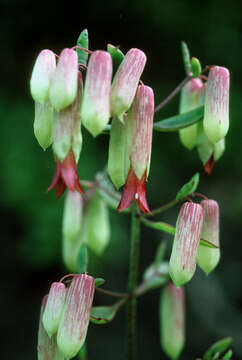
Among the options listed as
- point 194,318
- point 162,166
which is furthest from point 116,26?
point 194,318

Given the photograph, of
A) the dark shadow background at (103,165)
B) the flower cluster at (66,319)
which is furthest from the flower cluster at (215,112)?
the dark shadow background at (103,165)

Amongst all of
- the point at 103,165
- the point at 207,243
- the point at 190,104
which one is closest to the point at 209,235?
the point at 207,243

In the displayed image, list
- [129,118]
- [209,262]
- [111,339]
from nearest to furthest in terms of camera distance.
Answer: [129,118], [209,262], [111,339]

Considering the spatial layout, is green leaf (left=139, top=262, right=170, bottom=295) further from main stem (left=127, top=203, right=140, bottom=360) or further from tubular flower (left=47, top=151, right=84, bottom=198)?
tubular flower (left=47, top=151, right=84, bottom=198)

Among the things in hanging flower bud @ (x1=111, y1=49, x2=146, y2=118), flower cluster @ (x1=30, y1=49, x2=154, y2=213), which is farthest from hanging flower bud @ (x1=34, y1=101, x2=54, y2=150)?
hanging flower bud @ (x1=111, y1=49, x2=146, y2=118)

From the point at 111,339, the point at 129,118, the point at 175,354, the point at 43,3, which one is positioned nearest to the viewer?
the point at 129,118

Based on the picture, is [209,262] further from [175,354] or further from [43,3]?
[43,3]
